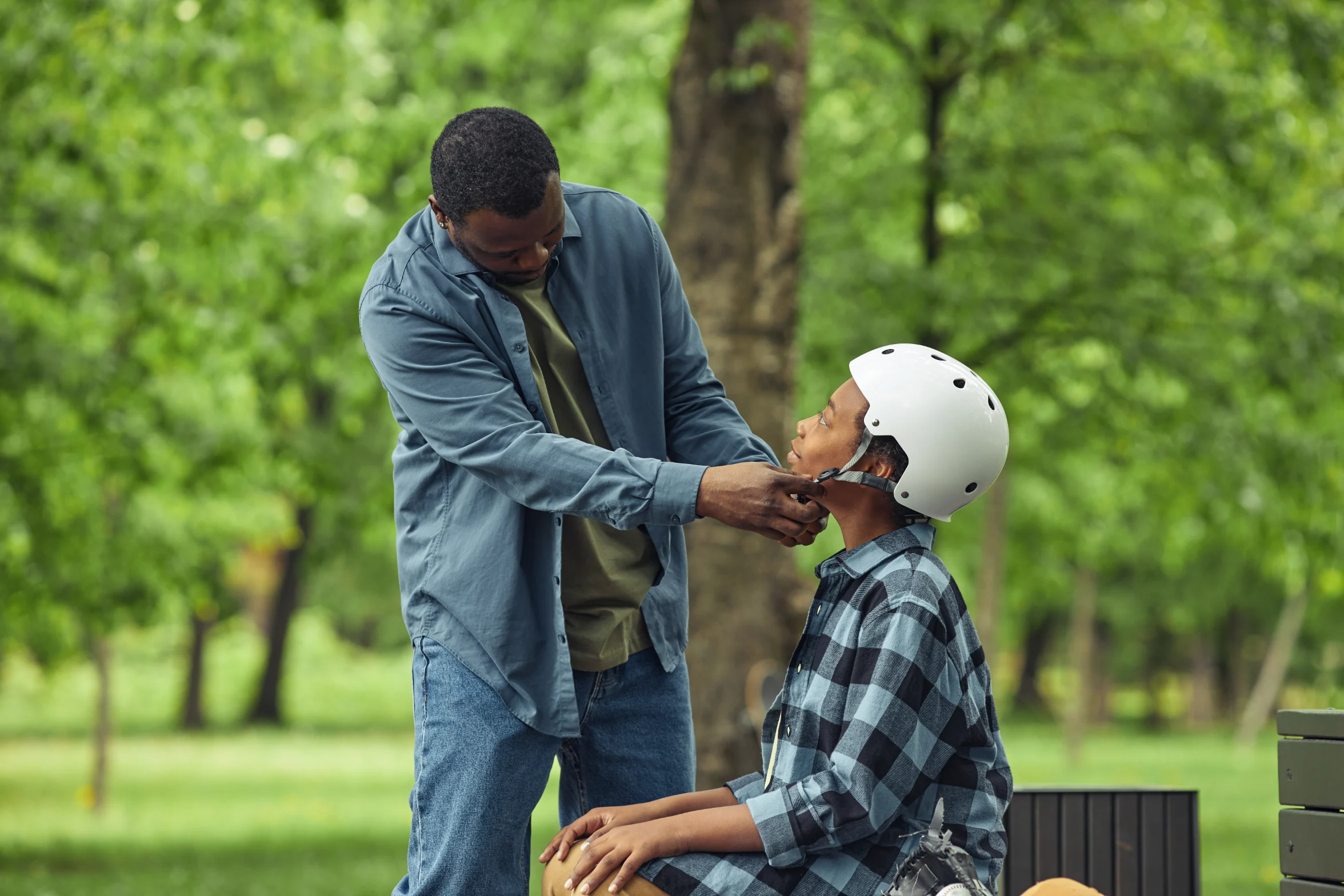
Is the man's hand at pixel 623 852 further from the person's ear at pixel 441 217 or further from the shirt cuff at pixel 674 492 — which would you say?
the person's ear at pixel 441 217

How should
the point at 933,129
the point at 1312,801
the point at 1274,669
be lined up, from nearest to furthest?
1. the point at 1312,801
2. the point at 933,129
3. the point at 1274,669

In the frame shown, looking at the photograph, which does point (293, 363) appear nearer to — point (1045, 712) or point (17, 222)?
point (17, 222)

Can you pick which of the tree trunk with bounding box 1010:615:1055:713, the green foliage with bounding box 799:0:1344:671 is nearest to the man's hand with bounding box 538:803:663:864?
the green foliage with bounding box 799:0:1344:671

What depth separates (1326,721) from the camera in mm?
3893

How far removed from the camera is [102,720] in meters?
13.4

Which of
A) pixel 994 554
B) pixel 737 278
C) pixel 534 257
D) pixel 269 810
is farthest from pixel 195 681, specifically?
pixel 534 257

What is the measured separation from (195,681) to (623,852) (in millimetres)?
24610

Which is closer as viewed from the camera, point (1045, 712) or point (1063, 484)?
point (1063, 484)

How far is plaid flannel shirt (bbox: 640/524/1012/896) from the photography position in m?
2.64

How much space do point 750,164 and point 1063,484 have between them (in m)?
6.55

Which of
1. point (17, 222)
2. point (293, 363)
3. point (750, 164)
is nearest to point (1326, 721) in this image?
point (750, 164)

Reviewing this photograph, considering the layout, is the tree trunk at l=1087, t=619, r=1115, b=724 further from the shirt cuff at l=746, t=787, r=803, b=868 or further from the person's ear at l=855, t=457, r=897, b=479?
the shirt cuff at l=746, t=787, r=803, b=868

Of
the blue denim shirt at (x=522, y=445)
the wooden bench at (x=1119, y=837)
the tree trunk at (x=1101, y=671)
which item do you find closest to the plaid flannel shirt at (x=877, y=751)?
the blue denim shirt at (x=522, y=445)

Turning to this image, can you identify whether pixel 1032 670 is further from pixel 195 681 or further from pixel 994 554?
pixel 994 554
